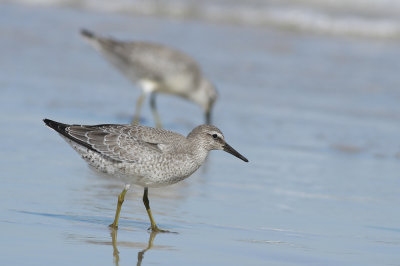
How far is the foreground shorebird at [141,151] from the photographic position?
7.06m

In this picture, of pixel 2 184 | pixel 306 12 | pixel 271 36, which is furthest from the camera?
pixel 306 12

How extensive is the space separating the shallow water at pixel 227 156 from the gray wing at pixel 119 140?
575 mm

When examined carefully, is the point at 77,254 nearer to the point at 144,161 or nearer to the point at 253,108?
the point at 144,161

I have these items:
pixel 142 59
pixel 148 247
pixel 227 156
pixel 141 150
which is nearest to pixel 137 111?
pixel 142 59

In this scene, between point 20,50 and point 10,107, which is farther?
point 20,50

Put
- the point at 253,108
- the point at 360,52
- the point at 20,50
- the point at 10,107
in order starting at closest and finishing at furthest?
the point at 10,107 < the point at 253,108 < the point at 20,50 < the point at 360,52

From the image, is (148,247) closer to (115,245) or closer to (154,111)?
(115,245)

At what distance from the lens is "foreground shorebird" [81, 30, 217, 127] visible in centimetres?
1357

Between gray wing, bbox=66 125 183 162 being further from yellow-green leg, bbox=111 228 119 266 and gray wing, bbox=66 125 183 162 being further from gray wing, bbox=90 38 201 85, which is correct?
gray wing, bbox=90 38 201 85

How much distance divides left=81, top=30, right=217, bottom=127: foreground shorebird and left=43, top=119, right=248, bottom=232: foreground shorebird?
19.8 feet

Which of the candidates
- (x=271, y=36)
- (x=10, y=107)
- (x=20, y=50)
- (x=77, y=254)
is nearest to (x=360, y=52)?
(x=271, y=36)

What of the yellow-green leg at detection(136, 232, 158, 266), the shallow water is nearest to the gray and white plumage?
the shallow water

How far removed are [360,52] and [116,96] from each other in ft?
21.8

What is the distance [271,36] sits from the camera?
19.5m
